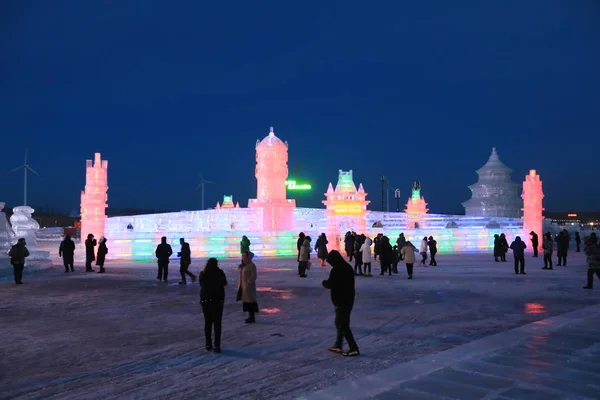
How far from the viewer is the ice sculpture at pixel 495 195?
179 feet

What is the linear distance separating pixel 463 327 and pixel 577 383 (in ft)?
10.6

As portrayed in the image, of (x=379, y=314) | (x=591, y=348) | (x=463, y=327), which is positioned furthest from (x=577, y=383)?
(x=379, y=314)

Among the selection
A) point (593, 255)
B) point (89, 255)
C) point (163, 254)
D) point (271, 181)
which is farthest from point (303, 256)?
point (271, 181)

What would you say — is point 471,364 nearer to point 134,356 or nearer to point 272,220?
point 134,356

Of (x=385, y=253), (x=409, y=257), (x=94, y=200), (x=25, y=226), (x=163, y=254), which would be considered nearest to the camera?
(x=163, y=254)

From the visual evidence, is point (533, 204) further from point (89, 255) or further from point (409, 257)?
point (89, 255)

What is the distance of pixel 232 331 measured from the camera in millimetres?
8906

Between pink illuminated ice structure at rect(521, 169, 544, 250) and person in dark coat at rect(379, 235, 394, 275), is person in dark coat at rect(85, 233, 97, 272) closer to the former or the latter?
person in dark coat at rect(379, 235, 394, 275)

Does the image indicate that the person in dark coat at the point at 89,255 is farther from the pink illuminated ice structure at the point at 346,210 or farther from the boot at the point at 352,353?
the boot at the point at 352,353

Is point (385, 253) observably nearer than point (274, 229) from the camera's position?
Yes

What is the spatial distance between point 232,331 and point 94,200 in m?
19.9

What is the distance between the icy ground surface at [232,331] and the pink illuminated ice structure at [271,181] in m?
15.0

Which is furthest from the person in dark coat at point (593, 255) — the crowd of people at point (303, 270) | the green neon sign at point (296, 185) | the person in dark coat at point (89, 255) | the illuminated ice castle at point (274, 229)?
the green neon sign at point (296, 185)

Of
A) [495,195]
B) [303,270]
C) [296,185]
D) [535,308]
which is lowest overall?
[535,308]
